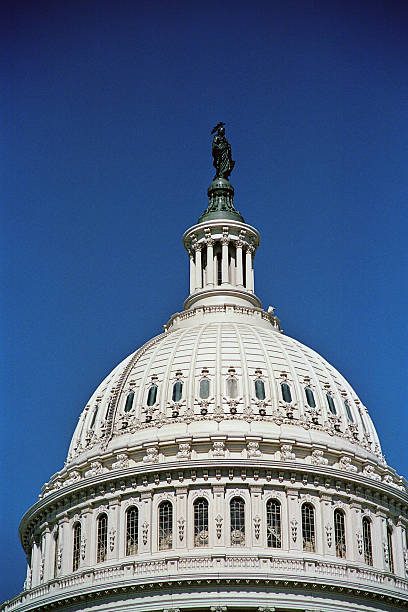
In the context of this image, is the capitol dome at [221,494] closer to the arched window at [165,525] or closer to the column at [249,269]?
the arched window at [165,525]

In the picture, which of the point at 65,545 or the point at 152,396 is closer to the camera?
the point at 65,545

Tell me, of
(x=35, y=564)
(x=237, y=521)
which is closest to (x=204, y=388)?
(x=237, y=521)

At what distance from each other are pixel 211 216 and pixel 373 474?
29.1 meters

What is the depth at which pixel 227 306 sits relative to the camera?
371 feet

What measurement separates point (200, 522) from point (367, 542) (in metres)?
12.4

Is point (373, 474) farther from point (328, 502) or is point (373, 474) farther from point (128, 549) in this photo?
point (128, 549)

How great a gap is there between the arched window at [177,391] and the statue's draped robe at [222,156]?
2993 cm

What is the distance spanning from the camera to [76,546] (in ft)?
323

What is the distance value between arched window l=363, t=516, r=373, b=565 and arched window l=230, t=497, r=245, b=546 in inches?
365

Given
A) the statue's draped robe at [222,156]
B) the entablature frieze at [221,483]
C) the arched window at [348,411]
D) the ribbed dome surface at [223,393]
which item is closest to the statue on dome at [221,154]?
the statue's draped robe at [222,156]

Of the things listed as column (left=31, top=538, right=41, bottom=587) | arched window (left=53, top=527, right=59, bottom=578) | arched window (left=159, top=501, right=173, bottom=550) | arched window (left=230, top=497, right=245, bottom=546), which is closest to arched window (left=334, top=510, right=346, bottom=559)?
arched window (left=230, top=497, right=245, bottom=546)

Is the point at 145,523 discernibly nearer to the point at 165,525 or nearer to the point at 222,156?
the point at 165,525

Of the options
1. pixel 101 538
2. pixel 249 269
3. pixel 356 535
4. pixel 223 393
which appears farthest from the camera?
pixel 249 269

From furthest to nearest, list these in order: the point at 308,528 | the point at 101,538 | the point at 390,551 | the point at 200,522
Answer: the point at 390,551 < the point at 101,538 < the point at 308,528 < the point at 200,522
